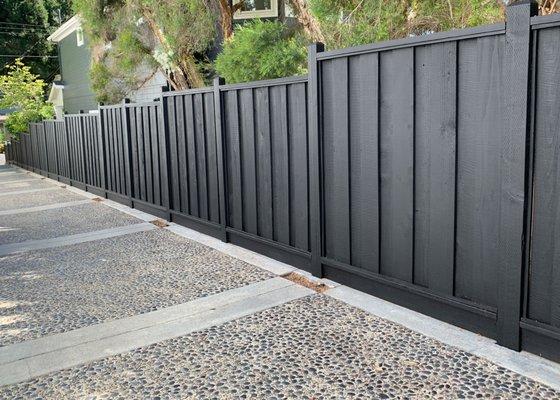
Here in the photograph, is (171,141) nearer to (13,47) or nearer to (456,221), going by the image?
(456,221)

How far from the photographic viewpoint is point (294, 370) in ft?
9.96

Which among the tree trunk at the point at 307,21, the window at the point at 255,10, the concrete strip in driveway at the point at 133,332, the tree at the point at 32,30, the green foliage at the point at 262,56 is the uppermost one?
the tree at the point at 32,30

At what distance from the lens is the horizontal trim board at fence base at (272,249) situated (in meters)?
4.90

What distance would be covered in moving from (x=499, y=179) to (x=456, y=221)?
431 millimetres

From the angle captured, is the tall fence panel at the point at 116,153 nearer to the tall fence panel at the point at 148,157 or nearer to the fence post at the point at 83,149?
the tall fence panel at the point at 148,157

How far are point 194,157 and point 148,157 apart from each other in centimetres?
154

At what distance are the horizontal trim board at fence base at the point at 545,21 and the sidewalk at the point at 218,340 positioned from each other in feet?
6.11

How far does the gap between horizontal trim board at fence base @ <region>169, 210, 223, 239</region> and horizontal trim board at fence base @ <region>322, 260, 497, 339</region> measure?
6.61ft

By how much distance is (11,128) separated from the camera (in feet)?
64.4

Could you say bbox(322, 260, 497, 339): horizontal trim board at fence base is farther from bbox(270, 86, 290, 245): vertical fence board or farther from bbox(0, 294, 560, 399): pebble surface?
bbox(270, 86, 290, 245): vertical fence board

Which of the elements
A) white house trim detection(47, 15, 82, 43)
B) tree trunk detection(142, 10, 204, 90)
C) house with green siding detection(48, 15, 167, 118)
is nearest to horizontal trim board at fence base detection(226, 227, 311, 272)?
tree trunk detection(142, 10, 204, 90)

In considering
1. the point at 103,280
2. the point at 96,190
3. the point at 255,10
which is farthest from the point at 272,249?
the point at 255,10

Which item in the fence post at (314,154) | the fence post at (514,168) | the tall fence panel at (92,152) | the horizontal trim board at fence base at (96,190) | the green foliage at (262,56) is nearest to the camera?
the fence post at (514,168)

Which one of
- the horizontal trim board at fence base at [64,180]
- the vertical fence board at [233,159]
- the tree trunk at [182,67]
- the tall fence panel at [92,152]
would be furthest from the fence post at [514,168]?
the horizontal trim board at fence base at [64,180]
